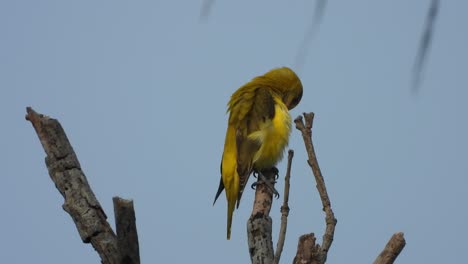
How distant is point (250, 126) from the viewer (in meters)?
5.69

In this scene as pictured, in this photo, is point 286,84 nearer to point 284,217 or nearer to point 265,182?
point 265,182

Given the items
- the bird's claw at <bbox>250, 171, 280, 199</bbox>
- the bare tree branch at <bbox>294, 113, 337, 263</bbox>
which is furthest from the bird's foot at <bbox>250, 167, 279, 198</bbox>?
the bare tree branch at <bbox>294, 113, 337, 263</bbox>

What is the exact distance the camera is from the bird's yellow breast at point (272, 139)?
5625 mm

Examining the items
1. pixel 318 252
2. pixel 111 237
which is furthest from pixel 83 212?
pixel 318 252

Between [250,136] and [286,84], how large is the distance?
1.39 meters

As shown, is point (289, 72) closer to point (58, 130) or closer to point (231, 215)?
point (231, 215)

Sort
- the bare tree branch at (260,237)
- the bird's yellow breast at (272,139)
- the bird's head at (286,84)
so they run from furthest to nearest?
the bird's head at (286,84) → the bird's yellow breast at (272,139) → the bare tree branch at (260,237)

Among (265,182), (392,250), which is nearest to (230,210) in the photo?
(265,182)

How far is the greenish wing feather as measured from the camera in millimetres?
5387

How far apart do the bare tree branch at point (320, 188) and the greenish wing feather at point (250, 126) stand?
2.54m

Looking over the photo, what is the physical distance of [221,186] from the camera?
18.2 feet

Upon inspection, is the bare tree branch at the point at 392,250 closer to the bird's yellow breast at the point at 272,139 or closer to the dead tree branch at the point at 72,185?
the dead tree branch at the point at 72,185

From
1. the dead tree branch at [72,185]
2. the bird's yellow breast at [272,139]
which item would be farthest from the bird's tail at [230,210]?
the dead tree branch at [72,185]

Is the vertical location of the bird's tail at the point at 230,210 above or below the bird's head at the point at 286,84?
below
